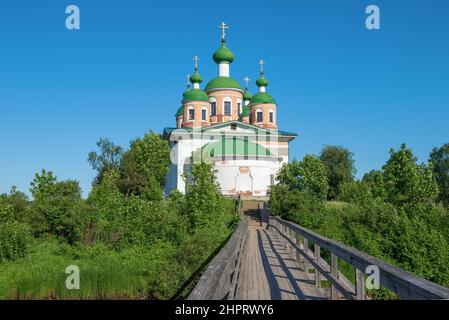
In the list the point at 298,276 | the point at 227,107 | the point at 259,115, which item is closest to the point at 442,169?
the point at 259,115

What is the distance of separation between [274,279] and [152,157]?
4090 centimetres

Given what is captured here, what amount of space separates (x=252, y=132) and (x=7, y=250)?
118ft

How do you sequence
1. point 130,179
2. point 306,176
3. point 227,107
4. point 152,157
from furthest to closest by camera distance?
point 130,179, point 227,107, point 152,157, point 306,176

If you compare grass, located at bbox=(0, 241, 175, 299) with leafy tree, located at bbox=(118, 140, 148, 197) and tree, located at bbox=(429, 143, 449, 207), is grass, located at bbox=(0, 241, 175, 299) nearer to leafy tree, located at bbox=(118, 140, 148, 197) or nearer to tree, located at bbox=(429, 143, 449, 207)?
leafy tree, located at bbox=(118, 140, 148, 197)

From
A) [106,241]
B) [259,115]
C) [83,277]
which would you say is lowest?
[83,277]

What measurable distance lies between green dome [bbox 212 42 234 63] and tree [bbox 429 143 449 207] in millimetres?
36647

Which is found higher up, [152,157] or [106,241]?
[152,157]

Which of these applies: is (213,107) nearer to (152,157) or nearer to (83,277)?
(152,157)

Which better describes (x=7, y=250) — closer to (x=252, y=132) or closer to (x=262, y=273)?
(x=262, y=273)

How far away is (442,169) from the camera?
69188mm

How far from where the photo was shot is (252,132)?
55500mm

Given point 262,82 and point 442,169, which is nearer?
point 262,82

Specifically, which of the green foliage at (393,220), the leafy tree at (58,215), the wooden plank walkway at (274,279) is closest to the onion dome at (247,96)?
the green foliage at (393,220)
